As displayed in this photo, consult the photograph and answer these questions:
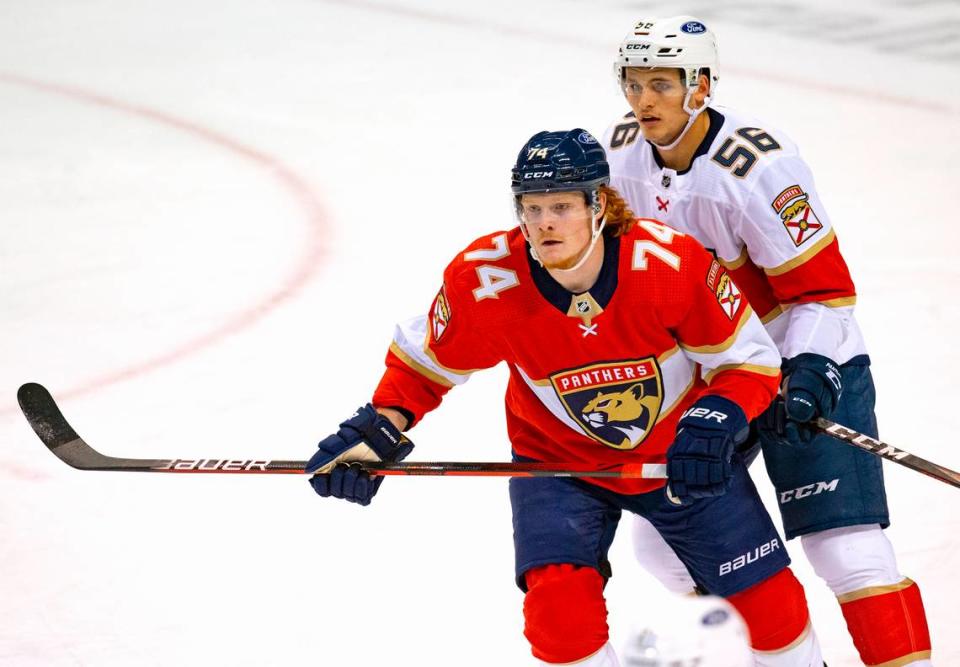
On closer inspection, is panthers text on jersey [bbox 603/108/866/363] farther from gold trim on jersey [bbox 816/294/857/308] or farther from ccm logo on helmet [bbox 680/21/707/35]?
ccm logo on helmet [bbox 680/21/707/35]

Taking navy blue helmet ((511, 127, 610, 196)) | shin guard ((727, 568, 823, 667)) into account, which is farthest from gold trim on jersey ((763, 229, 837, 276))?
shin guard ((727, 568, 823, 667))

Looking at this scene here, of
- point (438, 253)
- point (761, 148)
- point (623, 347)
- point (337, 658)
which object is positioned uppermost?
point (761, 148)

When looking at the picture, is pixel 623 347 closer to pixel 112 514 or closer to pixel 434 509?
pixel 434 509

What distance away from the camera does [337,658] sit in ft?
12.1

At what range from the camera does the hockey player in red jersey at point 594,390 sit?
288cm

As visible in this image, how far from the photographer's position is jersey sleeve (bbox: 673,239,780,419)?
9.52 ft

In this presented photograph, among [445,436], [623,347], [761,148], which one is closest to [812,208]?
[761,148]

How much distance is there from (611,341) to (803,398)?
1.40 ft

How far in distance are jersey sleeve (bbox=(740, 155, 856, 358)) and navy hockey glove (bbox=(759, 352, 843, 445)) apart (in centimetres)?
3

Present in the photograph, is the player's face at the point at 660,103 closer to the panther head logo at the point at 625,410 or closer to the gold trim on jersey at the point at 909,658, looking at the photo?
the panther head logo at the point at 625,410

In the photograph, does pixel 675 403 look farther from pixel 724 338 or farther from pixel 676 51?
pixel 676 51

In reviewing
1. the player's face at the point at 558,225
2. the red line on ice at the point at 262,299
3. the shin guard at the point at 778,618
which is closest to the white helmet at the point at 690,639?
the player's face at the point at 558,225

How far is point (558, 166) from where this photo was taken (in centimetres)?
286

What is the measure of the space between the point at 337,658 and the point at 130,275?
2.67 meters
